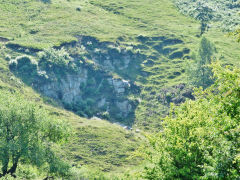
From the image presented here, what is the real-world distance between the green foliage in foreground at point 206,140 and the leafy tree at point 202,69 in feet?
252

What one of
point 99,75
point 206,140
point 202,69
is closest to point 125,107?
point 99,75

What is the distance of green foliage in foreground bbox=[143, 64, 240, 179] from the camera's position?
18250mm

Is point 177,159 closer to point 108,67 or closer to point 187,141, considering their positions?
point 187,141

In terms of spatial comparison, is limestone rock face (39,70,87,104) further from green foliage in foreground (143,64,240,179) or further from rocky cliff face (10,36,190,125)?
green foliage in foreground (143,64,240,179)

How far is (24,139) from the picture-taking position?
43.0 m

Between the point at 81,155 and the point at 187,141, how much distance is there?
50.9 metres

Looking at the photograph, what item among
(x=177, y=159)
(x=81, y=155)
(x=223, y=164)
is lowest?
(x=81, y=155)

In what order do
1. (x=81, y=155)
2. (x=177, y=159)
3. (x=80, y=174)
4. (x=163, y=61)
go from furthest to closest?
(x=163, y=61) → (x=81, y=155) → (x=80, y=174) → (x=177, y=159)

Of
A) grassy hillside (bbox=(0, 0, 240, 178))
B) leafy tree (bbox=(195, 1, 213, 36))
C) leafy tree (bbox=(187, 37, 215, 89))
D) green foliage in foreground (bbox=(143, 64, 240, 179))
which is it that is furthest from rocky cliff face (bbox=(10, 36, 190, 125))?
green foliage in foreground (bbox=(143, 64, 240, 179))

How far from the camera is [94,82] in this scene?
11331 cm

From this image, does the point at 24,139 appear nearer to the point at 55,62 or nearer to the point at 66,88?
the point at 66,88

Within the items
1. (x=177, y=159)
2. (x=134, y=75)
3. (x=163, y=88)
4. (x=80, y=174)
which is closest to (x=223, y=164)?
(x=177, y=159)

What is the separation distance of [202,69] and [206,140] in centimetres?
8683

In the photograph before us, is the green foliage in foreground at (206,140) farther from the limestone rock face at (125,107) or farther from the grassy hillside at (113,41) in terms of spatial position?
the limestone rock face at (125,107)
